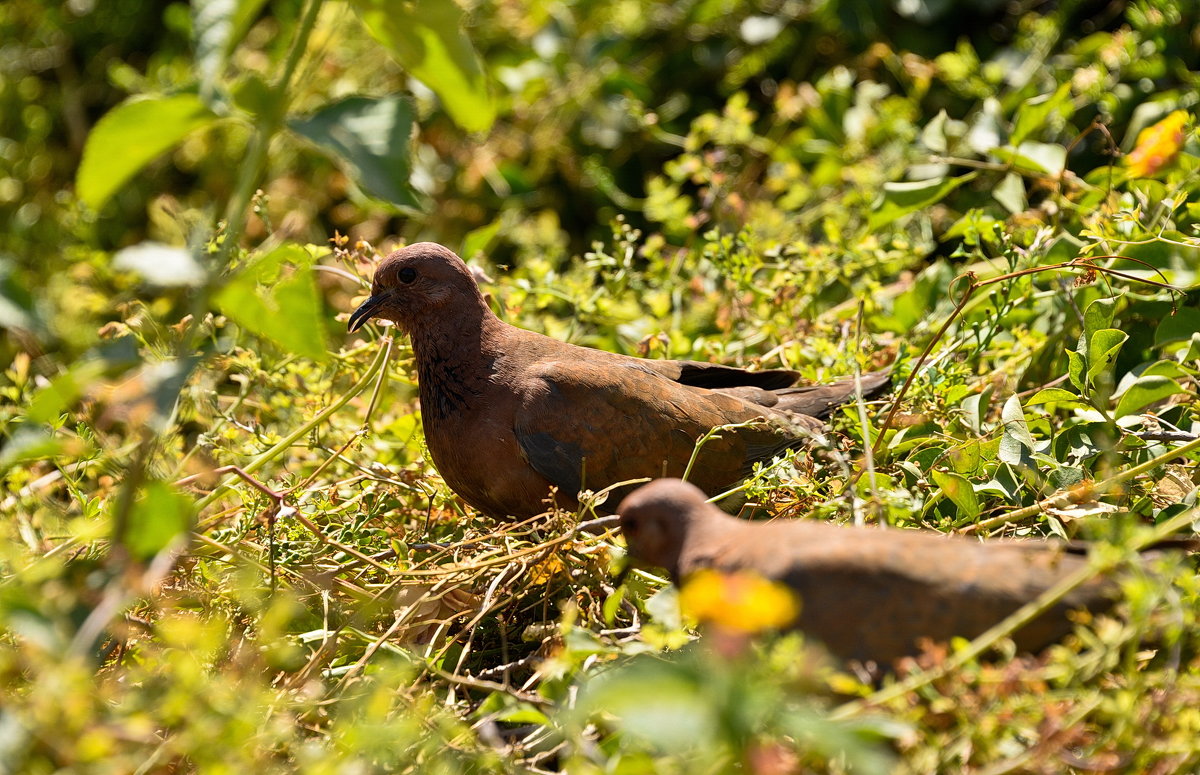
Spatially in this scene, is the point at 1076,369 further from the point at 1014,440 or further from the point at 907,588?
the point at 907,588

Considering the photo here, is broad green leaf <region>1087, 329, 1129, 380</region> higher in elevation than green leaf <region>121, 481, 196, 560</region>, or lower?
lower

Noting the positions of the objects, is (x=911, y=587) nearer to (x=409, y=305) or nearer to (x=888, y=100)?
(x=409, y=305)

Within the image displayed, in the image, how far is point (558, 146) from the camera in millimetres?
5148

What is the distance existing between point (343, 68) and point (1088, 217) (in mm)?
3800

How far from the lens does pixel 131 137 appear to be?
168cm

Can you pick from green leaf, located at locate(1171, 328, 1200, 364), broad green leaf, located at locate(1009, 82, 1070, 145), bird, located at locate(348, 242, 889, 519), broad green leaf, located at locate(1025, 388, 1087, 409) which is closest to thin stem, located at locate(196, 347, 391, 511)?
bird, located at locate(348, 242, 889, 519)

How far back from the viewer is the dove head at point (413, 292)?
119 inches

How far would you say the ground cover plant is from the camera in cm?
161

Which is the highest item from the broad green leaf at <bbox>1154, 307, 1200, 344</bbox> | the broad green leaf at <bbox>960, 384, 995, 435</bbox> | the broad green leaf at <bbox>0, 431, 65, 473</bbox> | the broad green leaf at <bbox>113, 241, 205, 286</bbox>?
the broad green leaf at <bbox>113, 241, 205, 286</bbox>

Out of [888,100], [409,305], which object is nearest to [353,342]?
[409,305]

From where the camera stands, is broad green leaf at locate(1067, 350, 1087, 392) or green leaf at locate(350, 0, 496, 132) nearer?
green leaf at locate(350, 0, 496, 132)

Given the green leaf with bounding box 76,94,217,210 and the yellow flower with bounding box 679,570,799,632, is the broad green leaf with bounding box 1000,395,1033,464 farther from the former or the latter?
the green leaf with bounding box 76,94,217,210

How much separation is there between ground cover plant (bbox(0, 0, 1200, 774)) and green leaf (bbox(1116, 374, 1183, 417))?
0.07 ft

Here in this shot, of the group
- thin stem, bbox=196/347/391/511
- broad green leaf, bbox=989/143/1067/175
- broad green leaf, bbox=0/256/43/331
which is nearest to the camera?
broad green leaf, bbox=0/256/43/331
